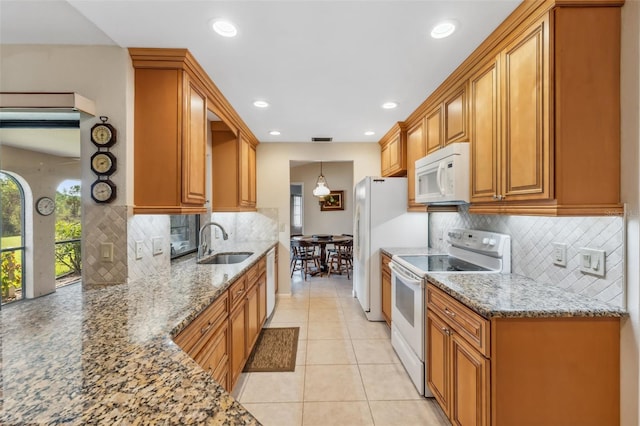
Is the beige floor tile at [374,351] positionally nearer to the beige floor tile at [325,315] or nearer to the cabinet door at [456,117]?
the beige floor tile at [325,315]

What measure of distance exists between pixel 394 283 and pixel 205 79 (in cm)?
238

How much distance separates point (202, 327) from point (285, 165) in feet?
10.6

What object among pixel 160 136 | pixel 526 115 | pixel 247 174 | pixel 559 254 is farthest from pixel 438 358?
pixel 247 174

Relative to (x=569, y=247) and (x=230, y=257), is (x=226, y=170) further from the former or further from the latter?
(x=569, y=247)

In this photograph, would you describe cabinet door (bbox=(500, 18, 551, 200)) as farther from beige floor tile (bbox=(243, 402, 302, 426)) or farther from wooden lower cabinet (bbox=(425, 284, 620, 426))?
beige floor tile (bbox=(243, 402, 302, 426))

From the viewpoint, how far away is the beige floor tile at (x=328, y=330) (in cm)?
304

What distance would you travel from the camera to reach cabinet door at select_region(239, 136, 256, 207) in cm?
356

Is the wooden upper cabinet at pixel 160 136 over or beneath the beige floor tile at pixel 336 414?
over

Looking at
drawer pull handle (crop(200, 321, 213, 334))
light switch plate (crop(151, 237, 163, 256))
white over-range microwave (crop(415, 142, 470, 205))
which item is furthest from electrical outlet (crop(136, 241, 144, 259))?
white over-range microwave (crop(415, 142, 470, 205))

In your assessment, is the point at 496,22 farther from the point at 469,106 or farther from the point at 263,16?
the point at 263,16

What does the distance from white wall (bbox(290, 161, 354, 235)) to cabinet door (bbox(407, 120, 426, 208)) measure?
422 cm

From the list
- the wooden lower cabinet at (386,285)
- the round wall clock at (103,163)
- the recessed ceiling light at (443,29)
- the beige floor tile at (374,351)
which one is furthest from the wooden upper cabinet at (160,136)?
the wooden lower cabinet at (386,285)

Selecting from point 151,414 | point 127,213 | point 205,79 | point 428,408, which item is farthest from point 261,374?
point 205,79

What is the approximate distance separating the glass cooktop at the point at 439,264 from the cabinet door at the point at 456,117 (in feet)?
3.22
